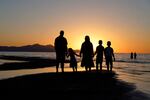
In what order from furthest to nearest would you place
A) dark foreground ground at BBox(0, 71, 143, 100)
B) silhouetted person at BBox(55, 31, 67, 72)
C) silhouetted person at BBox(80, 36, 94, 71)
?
silhouetted person at BBox(80, 36, 94, 71)
silhouetted person at BBox(55, 31, 67, 72)
dark foreground ground at BBox(0, 71, 143, 100)

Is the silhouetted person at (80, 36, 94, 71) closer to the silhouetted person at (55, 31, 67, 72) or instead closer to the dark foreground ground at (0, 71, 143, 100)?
the silhouetted person at (55, 31, 67, 72)

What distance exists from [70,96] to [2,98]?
2.62 metres

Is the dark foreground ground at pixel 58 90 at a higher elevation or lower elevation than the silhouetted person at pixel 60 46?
lower

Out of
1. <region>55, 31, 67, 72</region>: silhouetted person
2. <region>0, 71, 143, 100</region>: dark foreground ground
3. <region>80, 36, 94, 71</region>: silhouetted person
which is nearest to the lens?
<region>0, 71, 143, 100</region>: dark foreground ground

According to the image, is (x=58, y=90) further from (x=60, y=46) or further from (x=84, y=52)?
(x=84, y=52)

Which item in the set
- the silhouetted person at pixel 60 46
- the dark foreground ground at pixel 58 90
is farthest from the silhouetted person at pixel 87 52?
the dark foreground ground at pixel 58 90

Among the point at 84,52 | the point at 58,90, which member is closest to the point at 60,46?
the point at 84,52

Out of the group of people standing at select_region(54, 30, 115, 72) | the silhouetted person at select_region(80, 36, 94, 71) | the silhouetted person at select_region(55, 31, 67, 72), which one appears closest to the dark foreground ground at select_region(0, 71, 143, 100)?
the silhouetted person at select_region(55, 31, 67, 72)

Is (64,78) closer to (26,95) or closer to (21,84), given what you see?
(21,84)

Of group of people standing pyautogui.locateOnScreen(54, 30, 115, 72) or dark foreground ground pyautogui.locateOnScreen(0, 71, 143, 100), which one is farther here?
group of people standing pyautogui.locateOnScreen(54, 30, 115, 72)

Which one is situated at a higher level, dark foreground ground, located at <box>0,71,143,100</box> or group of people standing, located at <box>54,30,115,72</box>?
group of people standing, located at <box>54,30,115,72</box>

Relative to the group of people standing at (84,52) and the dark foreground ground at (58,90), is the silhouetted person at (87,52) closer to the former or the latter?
the group of people standing at (84,52)

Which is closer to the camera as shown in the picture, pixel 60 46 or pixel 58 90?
pixel 58 90

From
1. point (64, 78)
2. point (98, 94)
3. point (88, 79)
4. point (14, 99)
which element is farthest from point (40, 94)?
point (88, 79)
